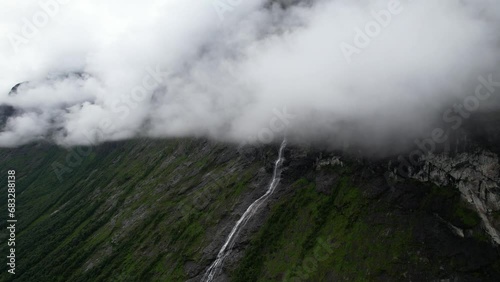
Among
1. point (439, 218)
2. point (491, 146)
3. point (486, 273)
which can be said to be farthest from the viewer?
point (439, 218)

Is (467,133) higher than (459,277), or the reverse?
(467,133)

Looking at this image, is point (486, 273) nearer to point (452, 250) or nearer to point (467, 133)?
point (452, 250)

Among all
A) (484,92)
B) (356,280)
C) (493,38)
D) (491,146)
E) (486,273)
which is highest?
(493,38)

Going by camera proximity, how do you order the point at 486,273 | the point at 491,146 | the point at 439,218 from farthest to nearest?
the point at 439,218 → the point at 491,146 → the point at 486,273

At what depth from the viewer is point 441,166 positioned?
633 ft

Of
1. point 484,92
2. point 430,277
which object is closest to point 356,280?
point 430,277

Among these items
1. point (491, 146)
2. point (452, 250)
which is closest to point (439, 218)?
point (452, 250)

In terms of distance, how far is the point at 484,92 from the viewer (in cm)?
18862

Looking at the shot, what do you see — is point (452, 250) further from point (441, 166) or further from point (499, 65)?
point (499, 65)

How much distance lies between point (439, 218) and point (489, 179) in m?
30.1

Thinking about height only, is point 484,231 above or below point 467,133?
below

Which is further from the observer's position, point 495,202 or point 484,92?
point 484,92

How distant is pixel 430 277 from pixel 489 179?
170ft

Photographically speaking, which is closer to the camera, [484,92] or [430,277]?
[430,277]
